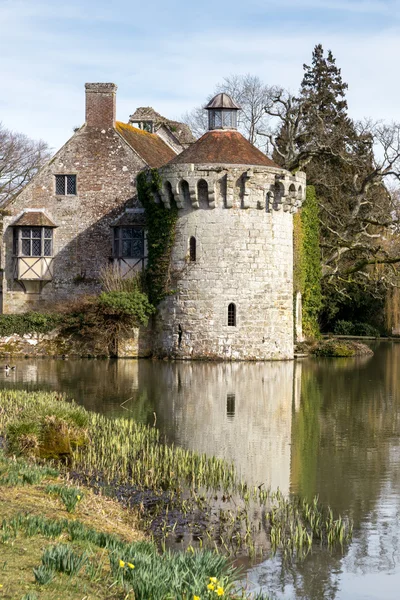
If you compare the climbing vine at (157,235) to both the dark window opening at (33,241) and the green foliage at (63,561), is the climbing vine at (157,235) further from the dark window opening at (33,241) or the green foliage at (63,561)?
the green foliage at (63,561)

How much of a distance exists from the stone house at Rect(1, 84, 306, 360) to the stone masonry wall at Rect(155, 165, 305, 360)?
3cm

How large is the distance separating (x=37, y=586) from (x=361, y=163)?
37339mm

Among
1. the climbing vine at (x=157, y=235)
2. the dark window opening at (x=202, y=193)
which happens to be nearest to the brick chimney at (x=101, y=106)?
the climbing vine at (x=157, y=235)

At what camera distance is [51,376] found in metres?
23.2

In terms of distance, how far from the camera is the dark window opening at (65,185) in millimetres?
33625

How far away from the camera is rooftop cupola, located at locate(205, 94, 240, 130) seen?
30.3 metres

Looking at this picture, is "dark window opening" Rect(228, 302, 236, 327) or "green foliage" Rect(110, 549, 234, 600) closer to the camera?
"green foliage" Rect(110, 549, 234, 600)

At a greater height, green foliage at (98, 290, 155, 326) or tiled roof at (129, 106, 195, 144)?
tiled roof at (129, 106, 195, 144)

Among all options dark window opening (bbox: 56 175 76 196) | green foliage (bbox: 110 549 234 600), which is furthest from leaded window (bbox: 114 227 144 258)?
green foliage (bbox: 110 549 234 600)

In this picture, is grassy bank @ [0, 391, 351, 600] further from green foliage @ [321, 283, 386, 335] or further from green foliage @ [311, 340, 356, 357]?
green foliage @ [321, 283, 386, 335]

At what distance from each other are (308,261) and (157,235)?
674 cm

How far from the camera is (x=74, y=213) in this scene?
33531 mm

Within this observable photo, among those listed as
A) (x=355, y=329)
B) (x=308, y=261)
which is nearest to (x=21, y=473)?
(x=308, y=261)

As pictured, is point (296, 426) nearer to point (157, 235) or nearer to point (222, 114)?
point (157, 235)
